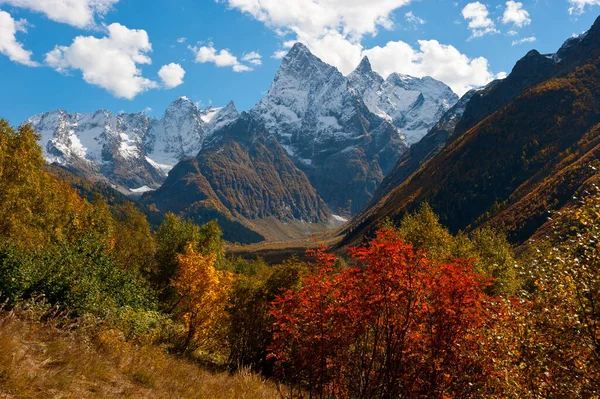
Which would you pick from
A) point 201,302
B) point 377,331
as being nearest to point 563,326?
point 377,331

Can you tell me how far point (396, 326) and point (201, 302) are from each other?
21.0 meters

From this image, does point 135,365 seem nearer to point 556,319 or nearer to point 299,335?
point 299,335

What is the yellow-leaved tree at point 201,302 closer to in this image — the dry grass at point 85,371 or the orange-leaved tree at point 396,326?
the dry grass at point 85,371

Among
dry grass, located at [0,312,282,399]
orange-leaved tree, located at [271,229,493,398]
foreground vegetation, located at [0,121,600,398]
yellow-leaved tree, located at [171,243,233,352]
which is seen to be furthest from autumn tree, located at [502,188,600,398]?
yellow-leaved tree, located at [171,243,233,352]

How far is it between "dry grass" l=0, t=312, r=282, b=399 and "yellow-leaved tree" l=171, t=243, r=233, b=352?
13.9m

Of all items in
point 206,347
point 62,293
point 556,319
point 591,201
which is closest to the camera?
point 556,319

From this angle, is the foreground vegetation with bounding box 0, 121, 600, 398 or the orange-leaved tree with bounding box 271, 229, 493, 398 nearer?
the foreground vegetation with bounding box 0, 121, 600, 398

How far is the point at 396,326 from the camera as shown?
13422 mm

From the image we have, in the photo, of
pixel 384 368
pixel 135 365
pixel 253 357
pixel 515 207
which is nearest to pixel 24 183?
pixel 253 357

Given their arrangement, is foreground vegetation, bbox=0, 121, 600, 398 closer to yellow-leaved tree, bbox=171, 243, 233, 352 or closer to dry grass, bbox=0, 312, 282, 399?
dry grass, bbox=0, 312, 282, 399

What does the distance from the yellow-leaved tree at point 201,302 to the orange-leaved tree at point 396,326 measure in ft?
56.8

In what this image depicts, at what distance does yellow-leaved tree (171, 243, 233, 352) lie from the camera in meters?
29.9

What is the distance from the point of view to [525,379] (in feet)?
34.7

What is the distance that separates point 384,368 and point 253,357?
17211 mm
